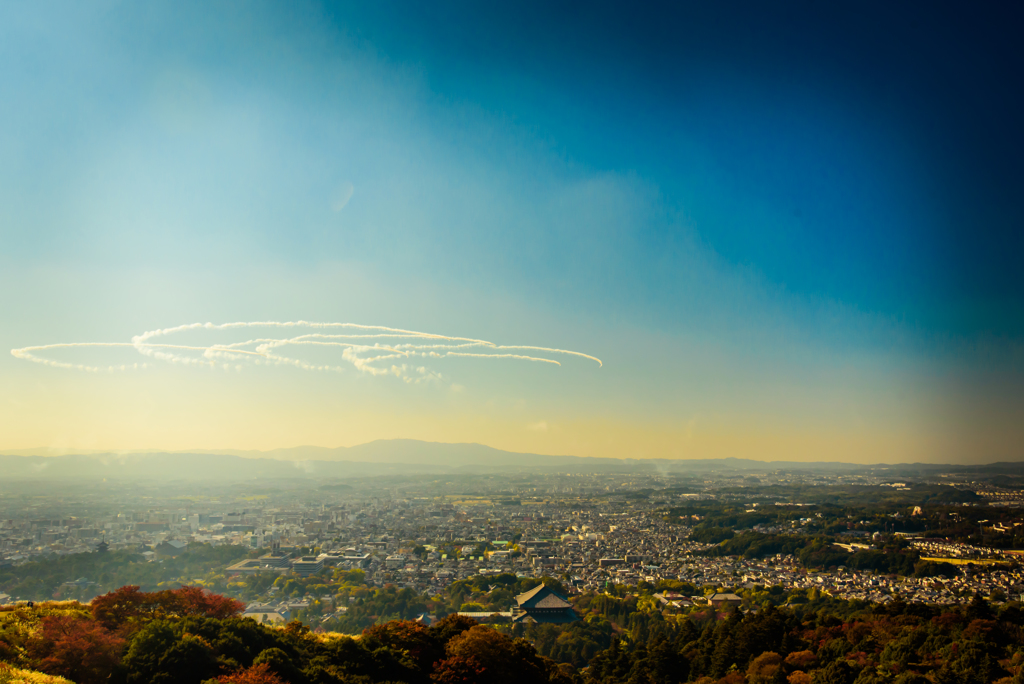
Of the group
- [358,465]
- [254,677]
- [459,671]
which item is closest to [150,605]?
[254,677]

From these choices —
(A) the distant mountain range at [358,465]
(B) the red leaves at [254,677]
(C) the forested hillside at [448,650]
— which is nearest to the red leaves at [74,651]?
(C) the forested hillside at [448,650]

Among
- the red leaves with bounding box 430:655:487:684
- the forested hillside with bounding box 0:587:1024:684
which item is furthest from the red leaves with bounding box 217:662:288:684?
the red leaves with bounding box 430:655:487:684

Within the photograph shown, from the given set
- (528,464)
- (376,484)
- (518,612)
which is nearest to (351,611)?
A: (518,612)

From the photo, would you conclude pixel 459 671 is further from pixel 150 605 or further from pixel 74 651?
pixel 74 651

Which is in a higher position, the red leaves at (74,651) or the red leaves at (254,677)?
the red leaves at (74,651)

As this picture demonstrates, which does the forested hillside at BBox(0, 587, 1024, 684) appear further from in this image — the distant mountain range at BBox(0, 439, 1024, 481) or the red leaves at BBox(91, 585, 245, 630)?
the distant mountain range at BBox(0, 439, 1024, 481)

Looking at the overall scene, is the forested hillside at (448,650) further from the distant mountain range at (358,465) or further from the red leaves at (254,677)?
the distant mountain range at (358,465)

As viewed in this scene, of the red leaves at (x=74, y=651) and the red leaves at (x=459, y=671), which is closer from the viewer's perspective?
the red leaves at (x=74, y=651)

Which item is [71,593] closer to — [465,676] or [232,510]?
[465,676]

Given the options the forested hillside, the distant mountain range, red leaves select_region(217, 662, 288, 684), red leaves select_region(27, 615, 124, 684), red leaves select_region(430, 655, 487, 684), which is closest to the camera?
red leaves select_region(27, 615, 124, 684)
